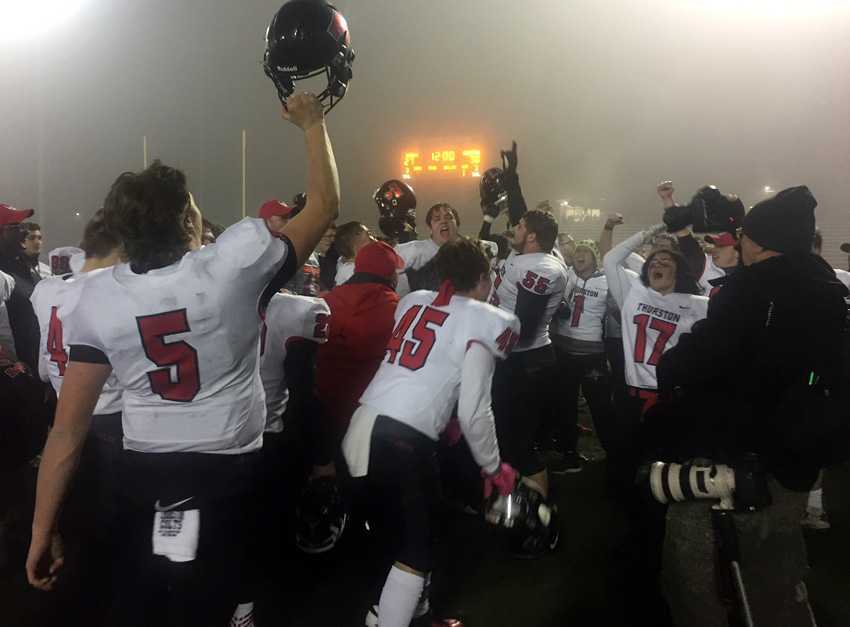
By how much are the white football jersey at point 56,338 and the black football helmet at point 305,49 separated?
1.59 m

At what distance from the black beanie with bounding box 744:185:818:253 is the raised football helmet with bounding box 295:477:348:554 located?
3081 millimetres

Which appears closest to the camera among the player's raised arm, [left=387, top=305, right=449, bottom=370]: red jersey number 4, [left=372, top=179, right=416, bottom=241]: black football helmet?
the player's raised arm

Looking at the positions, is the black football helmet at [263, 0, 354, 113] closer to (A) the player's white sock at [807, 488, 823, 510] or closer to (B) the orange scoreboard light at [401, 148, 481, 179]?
(A) the player's white sock at [807, 488, 823, 510]

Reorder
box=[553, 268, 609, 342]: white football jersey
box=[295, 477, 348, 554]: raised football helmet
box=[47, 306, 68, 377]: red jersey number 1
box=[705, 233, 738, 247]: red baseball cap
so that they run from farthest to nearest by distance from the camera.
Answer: box=[553, 268, 609, 342]: white football jersey
box=[705, 233, 738, 247]: red baseball cap
box=[295, 477, 348, 554]: raised football helmet
box=[47, 306, 68, 377]: red jersey number 1

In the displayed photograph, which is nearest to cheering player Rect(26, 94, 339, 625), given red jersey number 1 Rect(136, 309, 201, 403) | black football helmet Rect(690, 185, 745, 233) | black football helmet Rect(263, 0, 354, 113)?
red jersey number 1 Rect(136, 309, 201, 403)

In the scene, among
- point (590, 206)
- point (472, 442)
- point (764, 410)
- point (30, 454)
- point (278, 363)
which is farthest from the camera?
point (590, 206)

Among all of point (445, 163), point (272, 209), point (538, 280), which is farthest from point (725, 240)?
point (445, 163)

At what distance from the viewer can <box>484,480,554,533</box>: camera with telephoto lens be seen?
2.82 metres

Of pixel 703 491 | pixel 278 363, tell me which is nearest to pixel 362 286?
pixel 278 363

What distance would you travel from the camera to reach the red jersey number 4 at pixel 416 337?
2.88 meters

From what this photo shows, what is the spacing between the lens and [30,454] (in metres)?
4.25

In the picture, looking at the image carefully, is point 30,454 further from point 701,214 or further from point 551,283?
point 701,214

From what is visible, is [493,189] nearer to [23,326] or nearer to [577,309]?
[577,309]

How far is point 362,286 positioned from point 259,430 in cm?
174
